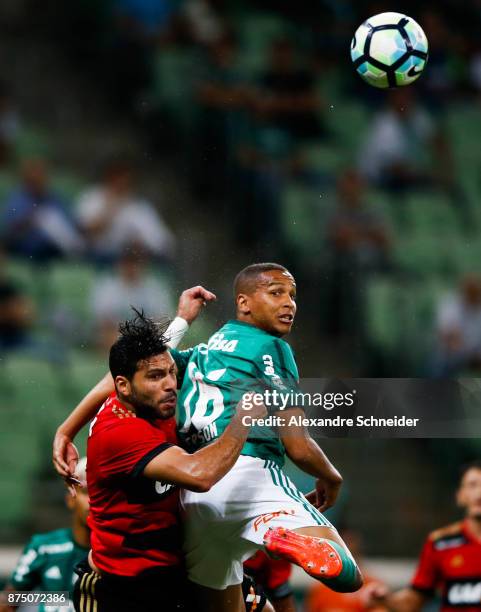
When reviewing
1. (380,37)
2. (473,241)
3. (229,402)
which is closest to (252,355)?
(229,402)

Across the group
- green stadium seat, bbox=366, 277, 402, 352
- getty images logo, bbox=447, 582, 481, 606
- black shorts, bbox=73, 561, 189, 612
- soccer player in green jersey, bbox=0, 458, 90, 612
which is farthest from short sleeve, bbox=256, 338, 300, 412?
green stadium seat, bbox=366, 277, 402, 352

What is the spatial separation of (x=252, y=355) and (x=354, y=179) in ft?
14.4

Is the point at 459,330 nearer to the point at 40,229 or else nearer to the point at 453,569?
the point at 453,569

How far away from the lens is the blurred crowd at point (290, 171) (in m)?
7.23

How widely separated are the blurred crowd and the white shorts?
212cm

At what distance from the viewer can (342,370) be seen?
585cm

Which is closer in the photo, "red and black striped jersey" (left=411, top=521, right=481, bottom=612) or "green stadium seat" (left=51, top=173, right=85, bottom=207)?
"red and black striped jersey" (left=411, top=521, right=481, bottom=612)

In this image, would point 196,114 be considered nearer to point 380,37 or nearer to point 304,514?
point 380,37

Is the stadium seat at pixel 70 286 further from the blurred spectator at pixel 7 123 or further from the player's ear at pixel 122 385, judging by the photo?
the player's ear at pixel 122 385

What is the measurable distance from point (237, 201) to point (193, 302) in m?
3.10

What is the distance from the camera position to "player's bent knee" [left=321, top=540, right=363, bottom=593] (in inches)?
153

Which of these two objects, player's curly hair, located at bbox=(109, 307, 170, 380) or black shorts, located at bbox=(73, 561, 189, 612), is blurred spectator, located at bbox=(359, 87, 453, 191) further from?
black shorts, located at bbox=(73, 561, 189, 612)

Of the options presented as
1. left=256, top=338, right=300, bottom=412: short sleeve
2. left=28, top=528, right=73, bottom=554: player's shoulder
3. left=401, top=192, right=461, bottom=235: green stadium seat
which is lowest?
left=28, top=528, right=73, bottom=554: player's shoulder

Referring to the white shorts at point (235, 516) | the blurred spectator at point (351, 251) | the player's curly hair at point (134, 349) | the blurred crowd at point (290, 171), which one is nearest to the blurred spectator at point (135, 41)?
the blurred crowd at point (290, 171)
